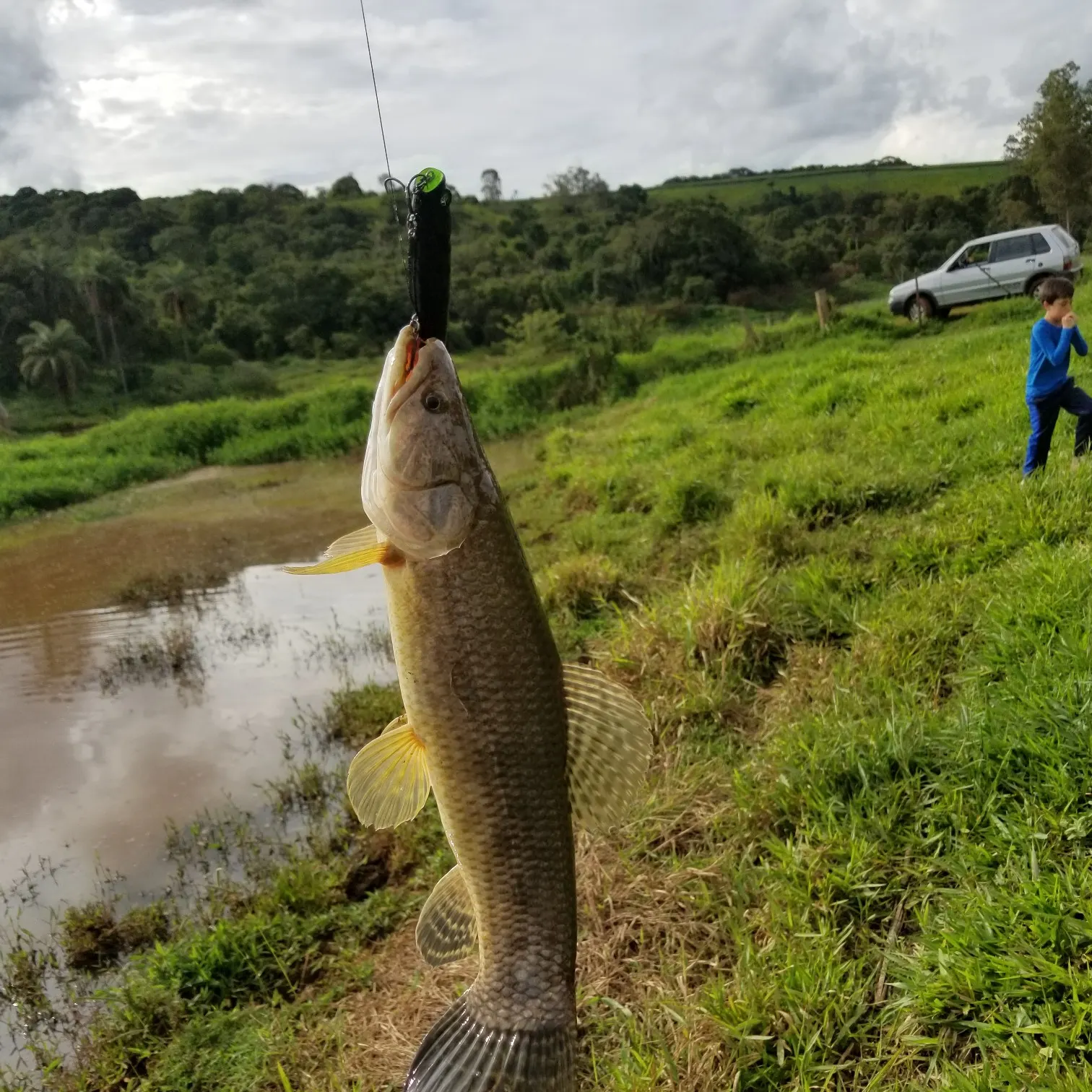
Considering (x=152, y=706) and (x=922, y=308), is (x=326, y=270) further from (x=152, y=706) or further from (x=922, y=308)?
(x=152, y=706)

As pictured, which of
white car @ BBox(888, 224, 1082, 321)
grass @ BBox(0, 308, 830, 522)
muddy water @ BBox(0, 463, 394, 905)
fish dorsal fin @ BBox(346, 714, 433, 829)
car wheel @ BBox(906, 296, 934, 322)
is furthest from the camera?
grass @ BBox(0, 308, 830, 522)

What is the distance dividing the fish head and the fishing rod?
186 mm

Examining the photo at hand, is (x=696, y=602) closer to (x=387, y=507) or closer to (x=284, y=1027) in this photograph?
(x=284, y=1027)

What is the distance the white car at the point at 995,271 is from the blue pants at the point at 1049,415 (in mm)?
10494

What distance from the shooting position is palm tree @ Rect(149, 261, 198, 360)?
122 ft

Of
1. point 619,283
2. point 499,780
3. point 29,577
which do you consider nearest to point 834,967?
point 499,780

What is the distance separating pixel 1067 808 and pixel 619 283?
4274cm

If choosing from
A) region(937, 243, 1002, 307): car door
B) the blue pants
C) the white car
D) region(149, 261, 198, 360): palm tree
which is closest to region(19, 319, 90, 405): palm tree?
region(149, 261, 198, 360): palm tree

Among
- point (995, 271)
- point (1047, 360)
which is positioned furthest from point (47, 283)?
point (1047, 360)

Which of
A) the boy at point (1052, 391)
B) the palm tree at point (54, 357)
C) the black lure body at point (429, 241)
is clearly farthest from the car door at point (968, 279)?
the palm tree at point (54, 357)

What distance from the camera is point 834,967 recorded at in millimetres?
2822

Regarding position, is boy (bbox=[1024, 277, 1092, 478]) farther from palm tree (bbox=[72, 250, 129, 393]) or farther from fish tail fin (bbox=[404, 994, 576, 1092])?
palm tree (bbox=[72, 250, 129, 393])

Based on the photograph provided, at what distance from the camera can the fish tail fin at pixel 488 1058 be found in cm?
151

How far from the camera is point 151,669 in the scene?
330 inches
